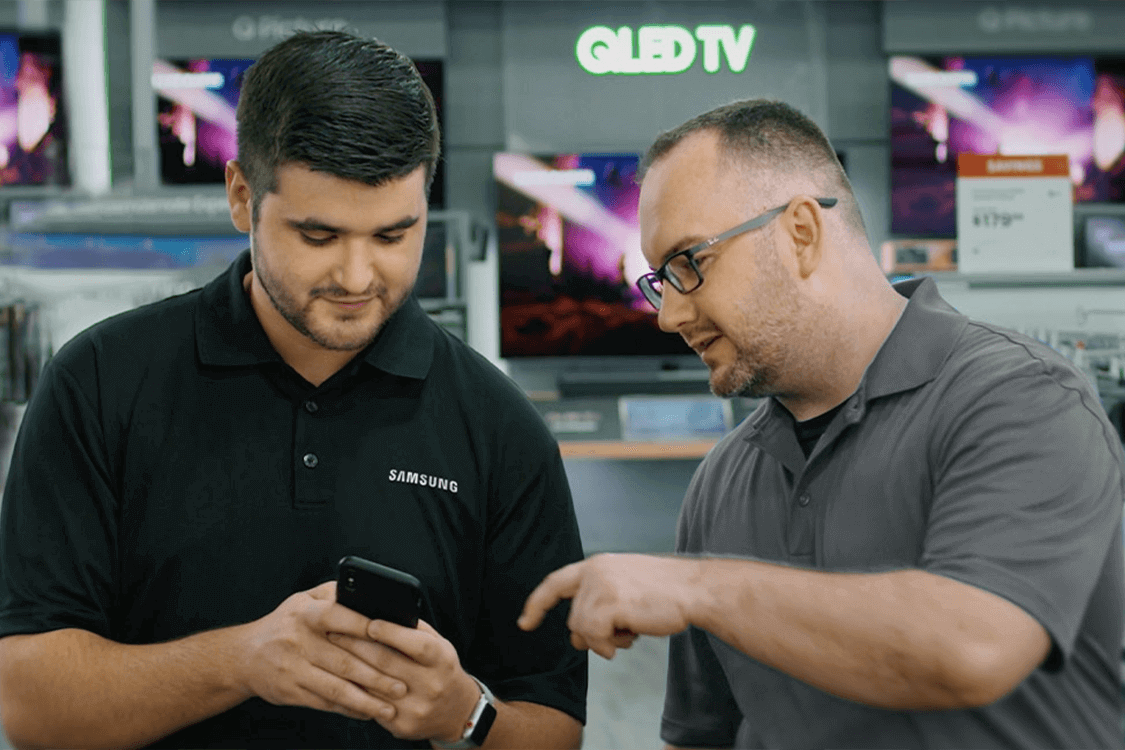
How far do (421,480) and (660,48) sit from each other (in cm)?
419

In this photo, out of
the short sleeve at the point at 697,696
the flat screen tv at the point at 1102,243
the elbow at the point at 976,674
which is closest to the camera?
the elbow at the point at 976,674

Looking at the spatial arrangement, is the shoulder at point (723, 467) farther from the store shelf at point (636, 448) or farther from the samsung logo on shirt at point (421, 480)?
the store shelf at point (636, 448)

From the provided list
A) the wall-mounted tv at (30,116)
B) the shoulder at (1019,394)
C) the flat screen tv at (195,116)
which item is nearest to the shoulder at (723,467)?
the shoulder at (1019,394)

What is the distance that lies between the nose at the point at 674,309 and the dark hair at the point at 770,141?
0.21m

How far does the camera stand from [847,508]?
53.9 inches

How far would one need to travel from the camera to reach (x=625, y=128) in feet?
17.0

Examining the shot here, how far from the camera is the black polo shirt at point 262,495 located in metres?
1.36

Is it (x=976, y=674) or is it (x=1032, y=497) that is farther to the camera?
(x=1032, y=497)

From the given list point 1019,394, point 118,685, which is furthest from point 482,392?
point 1019,394

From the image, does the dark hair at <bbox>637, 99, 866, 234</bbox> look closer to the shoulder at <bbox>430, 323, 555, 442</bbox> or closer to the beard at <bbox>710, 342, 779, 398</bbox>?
the beard at <bbox>710, 342, 779, 398</bbox>

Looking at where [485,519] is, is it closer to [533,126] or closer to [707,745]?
[707,745]

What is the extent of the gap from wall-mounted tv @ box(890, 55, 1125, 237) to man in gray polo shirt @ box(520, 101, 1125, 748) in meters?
3.77

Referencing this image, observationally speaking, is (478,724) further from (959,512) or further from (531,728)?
(959,512)

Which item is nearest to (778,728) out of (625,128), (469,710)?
(469,710)
